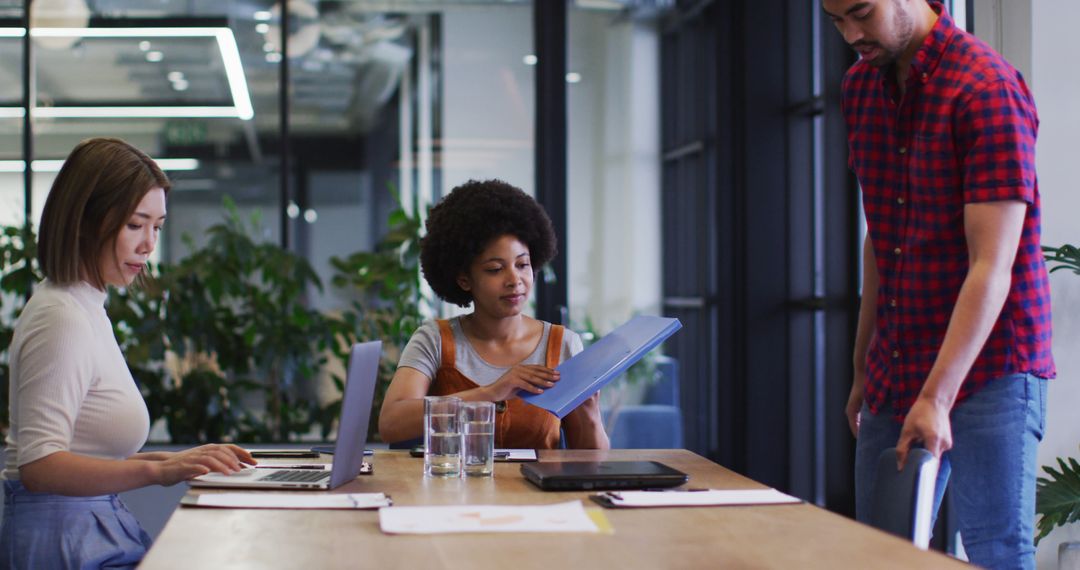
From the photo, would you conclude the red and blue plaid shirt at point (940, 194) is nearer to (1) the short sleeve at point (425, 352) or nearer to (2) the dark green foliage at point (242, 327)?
(1) the short sleeve at point (425, 352)

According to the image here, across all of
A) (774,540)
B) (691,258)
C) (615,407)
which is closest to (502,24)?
(691,258)

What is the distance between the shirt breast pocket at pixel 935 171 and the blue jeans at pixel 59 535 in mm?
1523

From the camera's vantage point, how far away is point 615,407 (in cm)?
508

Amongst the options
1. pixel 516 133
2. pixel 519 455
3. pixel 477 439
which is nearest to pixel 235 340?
pixel 516 133

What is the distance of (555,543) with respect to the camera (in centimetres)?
139

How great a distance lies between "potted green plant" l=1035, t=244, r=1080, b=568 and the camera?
2.63 m

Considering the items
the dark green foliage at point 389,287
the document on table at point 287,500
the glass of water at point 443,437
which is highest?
the dark green foliage at point 389,287

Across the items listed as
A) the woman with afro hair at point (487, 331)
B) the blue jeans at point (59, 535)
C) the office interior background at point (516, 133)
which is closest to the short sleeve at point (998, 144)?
the woman with afro hair at point (487, 331)

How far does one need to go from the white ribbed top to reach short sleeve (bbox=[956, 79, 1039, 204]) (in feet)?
4.97

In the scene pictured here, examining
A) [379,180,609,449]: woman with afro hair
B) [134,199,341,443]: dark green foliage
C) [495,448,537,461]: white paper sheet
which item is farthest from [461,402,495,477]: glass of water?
[134,199,341,443]: dark green foliage

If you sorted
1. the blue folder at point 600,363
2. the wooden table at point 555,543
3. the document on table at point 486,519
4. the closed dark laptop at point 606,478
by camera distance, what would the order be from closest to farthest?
the wooden table at point 555,543, the document on table at point 486,519, the closed dark laptop at point 606,478, the blue folder at point 600,363

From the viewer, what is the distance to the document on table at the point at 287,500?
1660mm

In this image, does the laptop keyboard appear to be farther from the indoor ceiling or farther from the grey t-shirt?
the indoor ceiling

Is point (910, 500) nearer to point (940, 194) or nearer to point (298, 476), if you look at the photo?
point (940, 194)
